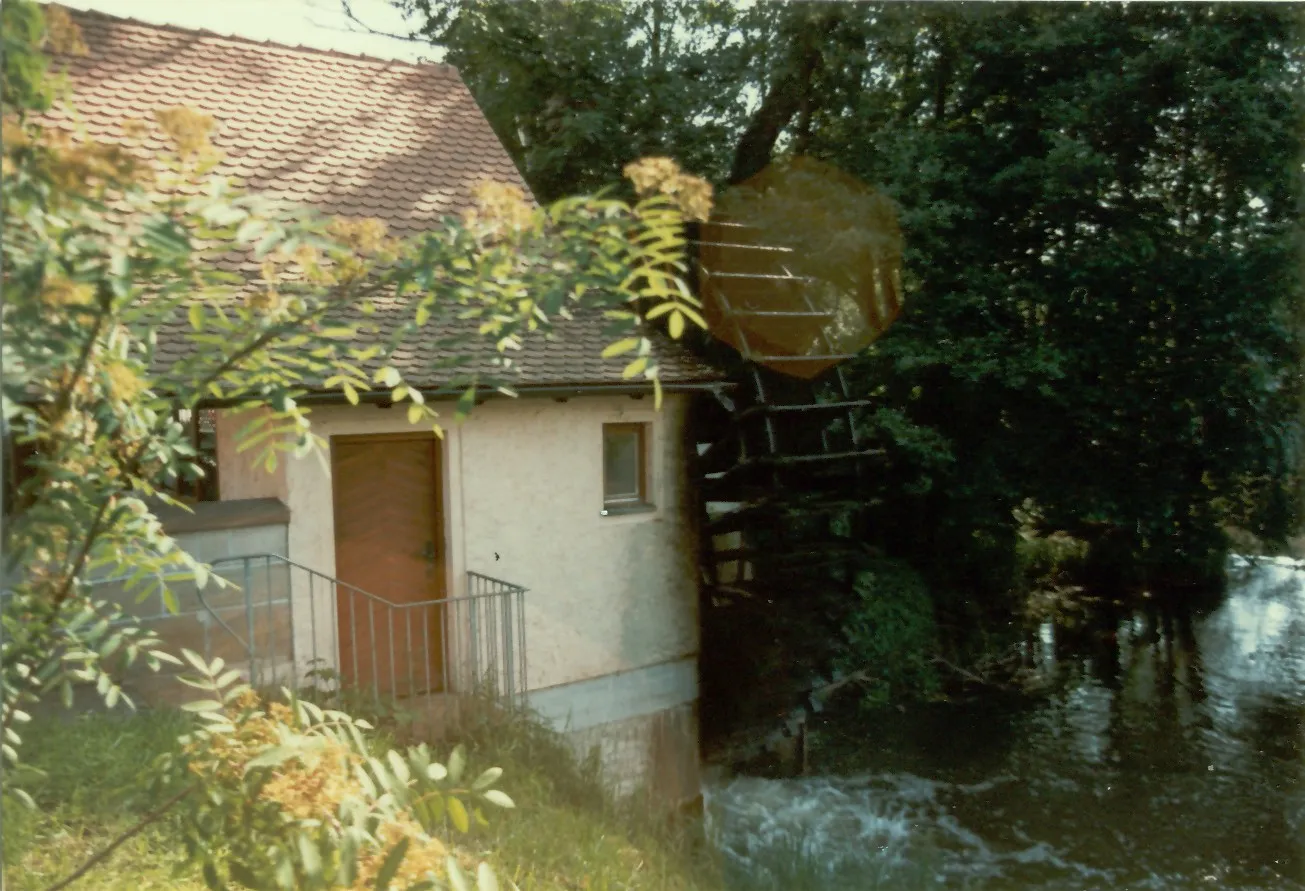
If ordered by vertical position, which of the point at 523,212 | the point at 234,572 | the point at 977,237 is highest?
the point at 977,237

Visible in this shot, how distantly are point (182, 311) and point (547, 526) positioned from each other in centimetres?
181

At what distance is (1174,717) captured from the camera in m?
4.82

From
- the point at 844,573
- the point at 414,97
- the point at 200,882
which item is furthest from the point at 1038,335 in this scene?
the point at 200,882

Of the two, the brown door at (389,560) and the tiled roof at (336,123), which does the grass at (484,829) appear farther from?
the tiled roof at (336,123)

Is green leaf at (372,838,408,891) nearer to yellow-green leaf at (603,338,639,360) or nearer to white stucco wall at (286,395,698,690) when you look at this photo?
yellow-green leaf at (603,338,639,360)

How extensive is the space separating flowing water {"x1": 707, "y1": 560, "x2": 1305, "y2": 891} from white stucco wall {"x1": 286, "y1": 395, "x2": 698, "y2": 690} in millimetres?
1204

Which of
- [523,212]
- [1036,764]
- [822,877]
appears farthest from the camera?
[1036,764]

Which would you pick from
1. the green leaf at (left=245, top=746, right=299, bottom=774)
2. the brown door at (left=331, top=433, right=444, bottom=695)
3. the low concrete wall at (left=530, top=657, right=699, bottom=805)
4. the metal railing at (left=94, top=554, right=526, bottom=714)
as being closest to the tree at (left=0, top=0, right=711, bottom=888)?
the green leaf at (left=245, top=746, right=299, bottom=774)

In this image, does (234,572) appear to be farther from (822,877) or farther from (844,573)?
(844,573)

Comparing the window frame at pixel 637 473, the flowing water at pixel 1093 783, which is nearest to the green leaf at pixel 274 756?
the window frame at pixel 637 473

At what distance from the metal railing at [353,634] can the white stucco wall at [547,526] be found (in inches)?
2.1

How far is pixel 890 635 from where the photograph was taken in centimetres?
556

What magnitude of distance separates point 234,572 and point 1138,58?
4325 millimetres

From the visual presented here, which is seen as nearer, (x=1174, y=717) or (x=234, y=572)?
(x=234, y=572)
